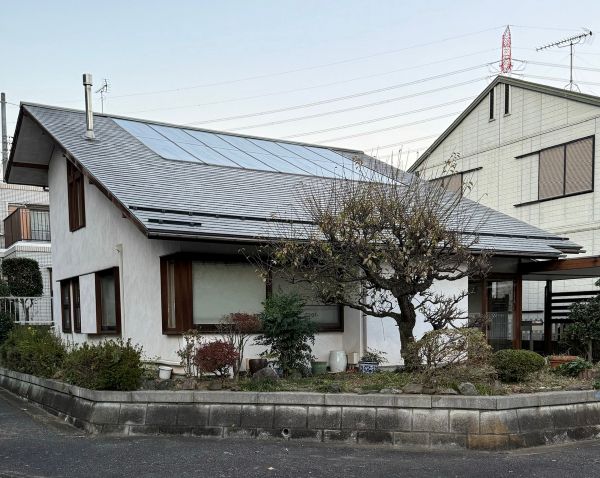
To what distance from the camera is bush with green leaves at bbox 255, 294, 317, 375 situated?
7.92 meters

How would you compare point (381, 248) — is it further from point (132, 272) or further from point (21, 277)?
point (21, 277)

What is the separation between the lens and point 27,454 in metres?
5.95

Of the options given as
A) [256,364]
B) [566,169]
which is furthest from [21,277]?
[566,169]

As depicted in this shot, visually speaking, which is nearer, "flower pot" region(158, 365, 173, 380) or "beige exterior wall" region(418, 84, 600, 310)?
"flower pot" region(158, 365, 173, 380)

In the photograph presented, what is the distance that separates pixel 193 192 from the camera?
9867 millimetres

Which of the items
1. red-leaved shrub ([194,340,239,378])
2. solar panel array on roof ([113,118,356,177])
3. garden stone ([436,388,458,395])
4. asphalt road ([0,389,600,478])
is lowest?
asphalt road ([0,389,600,478])

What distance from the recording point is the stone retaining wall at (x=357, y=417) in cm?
585

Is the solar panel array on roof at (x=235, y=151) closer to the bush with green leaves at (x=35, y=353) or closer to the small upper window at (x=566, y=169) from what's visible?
the bush with green leaves at (x=35, y=353)

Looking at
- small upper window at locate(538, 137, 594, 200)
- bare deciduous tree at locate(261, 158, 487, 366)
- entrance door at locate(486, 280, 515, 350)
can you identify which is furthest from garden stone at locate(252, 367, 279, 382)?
small upper window at locate(538, 137, 594, 200)

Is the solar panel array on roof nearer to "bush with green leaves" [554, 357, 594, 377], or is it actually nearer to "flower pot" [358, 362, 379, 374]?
"flower pot" [358, 362, 379, 374]

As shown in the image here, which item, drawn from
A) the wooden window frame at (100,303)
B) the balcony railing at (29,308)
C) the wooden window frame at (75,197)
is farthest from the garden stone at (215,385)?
the balcony railing at (29,308)

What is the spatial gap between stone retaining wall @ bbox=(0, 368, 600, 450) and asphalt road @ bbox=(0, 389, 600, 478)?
0.16 metres

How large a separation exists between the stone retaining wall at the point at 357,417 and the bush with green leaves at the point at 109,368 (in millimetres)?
158

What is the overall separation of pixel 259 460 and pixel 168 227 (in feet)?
11.8
